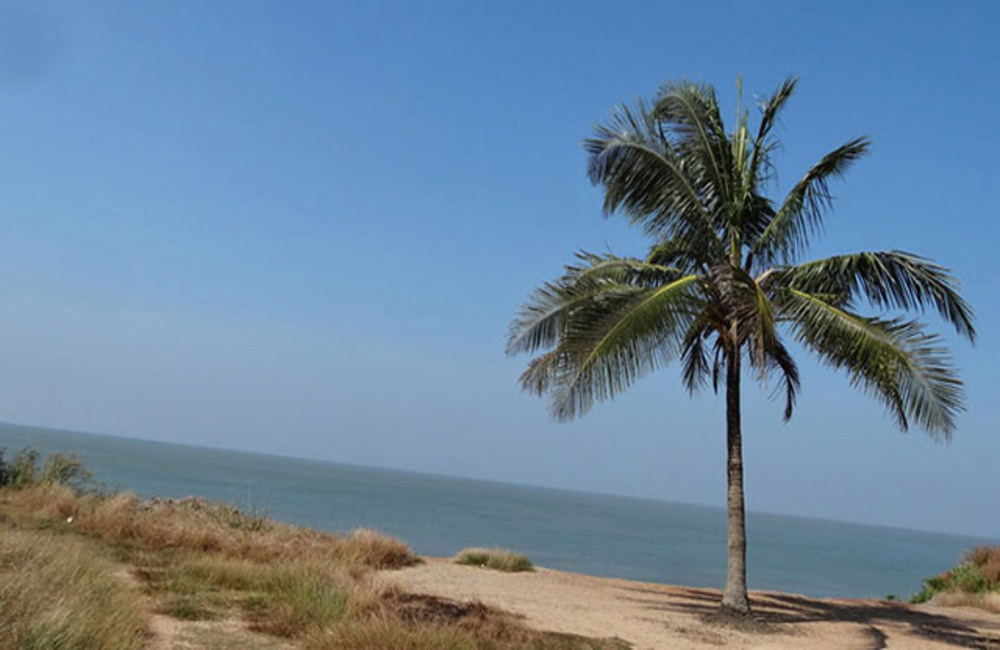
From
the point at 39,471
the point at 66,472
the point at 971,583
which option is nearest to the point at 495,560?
the point at 66,472

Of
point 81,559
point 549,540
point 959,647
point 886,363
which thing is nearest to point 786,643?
point 959,647

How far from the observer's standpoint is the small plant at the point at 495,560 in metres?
17.0

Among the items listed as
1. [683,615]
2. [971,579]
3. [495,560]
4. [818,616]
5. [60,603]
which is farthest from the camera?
[971,579]

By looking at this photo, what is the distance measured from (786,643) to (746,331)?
4731mm

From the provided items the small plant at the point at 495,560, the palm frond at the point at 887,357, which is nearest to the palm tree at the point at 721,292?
the palm frond at the point at 887,357

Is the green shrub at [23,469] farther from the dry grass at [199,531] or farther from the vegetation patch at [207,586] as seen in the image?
the vegetation patch at [207,586]

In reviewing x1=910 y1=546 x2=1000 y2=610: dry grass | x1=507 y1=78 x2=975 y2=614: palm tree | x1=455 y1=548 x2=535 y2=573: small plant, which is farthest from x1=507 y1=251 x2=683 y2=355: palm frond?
x1=910 y1=546 x2=1000 y2=610: dry grass

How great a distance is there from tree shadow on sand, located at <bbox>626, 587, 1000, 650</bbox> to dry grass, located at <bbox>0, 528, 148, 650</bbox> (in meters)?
8.41

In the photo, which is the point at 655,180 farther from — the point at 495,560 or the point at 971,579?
the point at 971,579

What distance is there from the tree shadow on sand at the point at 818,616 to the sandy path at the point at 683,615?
0.07 ft

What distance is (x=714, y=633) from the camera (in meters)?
10.6

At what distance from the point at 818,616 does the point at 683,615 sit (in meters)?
3.20

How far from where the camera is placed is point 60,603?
5832mm

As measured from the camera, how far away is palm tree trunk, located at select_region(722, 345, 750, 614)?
479 inches
